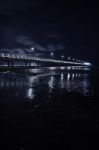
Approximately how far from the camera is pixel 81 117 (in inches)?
535

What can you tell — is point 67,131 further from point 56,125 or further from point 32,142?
point 32,142

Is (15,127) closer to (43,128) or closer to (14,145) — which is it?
(43,128)

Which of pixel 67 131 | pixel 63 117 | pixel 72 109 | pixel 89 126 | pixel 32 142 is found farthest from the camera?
pixel 72 109

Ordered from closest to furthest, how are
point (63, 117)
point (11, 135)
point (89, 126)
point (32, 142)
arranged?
point (32, 142)
point (11, 135)
point (89, 126)
point (63, 117)

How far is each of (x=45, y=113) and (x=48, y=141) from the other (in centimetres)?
525

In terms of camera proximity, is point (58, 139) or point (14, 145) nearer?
point (14, 145)

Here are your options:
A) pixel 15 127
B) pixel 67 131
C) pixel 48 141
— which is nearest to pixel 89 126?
pixel 67 131

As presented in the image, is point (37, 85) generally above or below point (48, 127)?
above

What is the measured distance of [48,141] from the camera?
9148 millimetres

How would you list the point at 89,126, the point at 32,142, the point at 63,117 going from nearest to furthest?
the point at 32,142, the point at 89,126, the point at 63,117

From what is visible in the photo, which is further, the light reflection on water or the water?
the light reflection on water

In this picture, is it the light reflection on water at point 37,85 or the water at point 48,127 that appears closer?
the water at point 48,127

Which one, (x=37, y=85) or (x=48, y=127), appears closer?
(x=48, y=127)

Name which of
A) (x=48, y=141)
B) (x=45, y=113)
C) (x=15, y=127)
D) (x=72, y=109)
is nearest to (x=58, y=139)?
(x=48, y=141)
